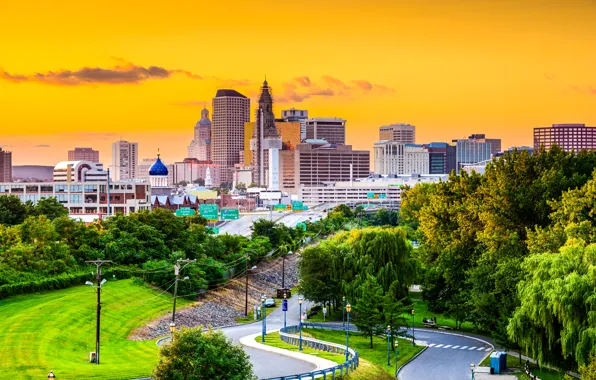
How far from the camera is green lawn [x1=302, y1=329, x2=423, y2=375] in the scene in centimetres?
6798

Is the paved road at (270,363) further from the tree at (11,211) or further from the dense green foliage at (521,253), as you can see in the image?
the tree at (11,211)

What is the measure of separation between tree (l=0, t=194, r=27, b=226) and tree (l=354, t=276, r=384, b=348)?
6176 cm

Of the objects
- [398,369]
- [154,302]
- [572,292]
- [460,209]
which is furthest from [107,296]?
[572,292]

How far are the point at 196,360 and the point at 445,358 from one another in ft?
111

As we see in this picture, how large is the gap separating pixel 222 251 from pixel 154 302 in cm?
2864

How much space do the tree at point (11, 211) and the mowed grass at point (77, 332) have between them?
1623 inches

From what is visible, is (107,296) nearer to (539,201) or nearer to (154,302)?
(154,302)

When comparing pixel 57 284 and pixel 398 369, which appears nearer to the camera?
pixel 398 369

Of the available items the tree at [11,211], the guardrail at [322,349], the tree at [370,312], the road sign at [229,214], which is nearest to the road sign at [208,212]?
the road sign at [229,214]

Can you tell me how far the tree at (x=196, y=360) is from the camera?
39469mm

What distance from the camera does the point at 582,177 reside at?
257 feet

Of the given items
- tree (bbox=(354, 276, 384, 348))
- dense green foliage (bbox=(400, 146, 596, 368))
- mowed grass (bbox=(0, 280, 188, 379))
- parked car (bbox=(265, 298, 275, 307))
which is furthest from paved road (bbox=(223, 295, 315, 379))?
parked car (bbox=(265, 298, 275, 307))

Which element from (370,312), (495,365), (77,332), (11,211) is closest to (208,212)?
(11,211)

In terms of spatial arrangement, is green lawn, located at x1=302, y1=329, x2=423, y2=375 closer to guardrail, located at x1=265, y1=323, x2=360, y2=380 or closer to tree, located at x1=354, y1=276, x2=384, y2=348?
tree, located at x1=354, y1=276, x2=384, y2=348
